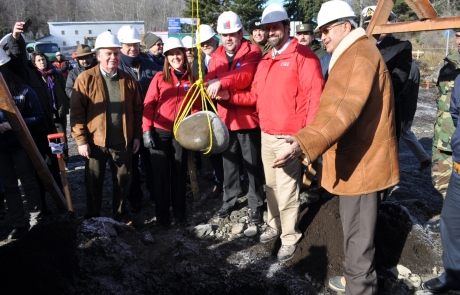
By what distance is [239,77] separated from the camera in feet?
→ 12.3

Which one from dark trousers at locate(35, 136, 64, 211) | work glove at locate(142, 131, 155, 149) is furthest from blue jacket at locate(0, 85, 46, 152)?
work glove at locate(142, 131, 155, 149)

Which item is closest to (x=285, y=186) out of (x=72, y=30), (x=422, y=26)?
(x=422, y=26)

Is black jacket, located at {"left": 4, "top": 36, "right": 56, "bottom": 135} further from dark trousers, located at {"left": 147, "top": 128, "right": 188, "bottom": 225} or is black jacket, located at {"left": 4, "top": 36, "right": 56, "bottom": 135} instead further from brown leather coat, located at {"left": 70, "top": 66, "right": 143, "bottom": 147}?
dark trousers, located at {"left": 147, "top": 128, "right": 188, "bottom": 225}

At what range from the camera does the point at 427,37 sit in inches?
1056

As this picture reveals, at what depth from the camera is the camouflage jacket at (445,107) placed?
370 centimetres

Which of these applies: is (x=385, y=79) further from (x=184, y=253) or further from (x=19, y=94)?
(x=19, y=94)

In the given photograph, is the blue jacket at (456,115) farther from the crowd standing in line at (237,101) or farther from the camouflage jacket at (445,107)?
the crowd standing in line at (237,101)

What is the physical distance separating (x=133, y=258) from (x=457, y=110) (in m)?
3.17

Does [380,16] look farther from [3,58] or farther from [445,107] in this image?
[3,58]

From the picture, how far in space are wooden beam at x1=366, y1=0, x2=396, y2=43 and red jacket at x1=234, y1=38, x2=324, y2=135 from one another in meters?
0.72

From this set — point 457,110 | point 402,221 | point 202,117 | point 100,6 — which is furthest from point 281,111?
point 100,6

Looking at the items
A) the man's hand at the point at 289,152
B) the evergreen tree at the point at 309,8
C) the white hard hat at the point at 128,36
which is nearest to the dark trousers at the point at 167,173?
the white hard hat at the point at 128,36

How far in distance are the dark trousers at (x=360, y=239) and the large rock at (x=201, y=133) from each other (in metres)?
1.09

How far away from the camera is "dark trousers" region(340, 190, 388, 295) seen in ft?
8.56
